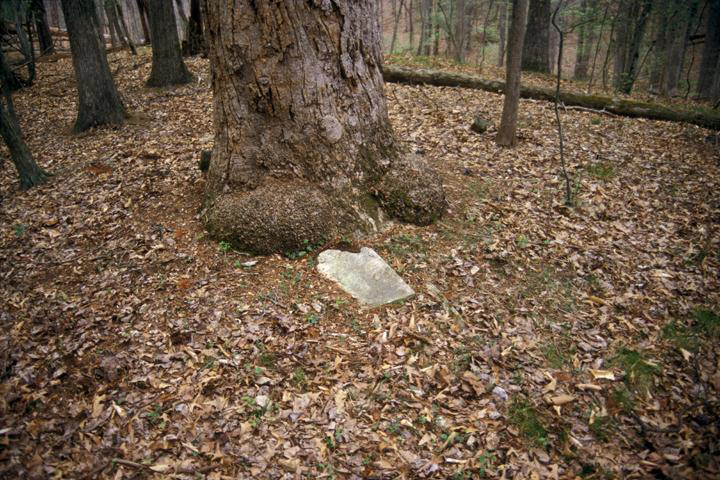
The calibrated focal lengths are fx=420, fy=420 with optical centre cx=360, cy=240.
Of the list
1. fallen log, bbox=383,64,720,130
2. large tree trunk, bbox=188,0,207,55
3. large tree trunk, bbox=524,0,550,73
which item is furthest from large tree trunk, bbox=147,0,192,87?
large tree trunk, bbox=524,0,550,73

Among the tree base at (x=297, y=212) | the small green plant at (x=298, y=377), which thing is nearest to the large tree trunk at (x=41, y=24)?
Answer: the tree base at (x=297, y=212)

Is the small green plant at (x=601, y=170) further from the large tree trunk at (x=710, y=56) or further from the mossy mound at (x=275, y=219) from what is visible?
the large tree trunk at (x=710, y=56)

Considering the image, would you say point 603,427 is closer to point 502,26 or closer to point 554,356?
point 554,356

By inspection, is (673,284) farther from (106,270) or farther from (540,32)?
(540,32)

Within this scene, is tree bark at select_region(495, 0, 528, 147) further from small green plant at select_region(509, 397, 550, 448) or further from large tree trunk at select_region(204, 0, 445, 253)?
small green plant at select_region(509, 397, 550, 448)

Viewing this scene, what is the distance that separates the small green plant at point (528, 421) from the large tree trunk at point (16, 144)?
7062 mm

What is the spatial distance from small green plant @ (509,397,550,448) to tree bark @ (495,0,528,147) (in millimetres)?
5139

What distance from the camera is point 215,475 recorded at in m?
2.90

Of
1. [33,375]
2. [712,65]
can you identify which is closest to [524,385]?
[33,375]

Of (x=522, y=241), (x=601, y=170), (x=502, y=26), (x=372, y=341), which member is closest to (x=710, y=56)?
(x=502, y=26)

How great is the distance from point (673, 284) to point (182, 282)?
17.9 feet

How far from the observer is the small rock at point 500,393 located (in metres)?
3.52

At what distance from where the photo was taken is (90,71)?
774 centimetres

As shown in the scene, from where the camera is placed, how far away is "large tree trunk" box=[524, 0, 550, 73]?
12455 millimetres
